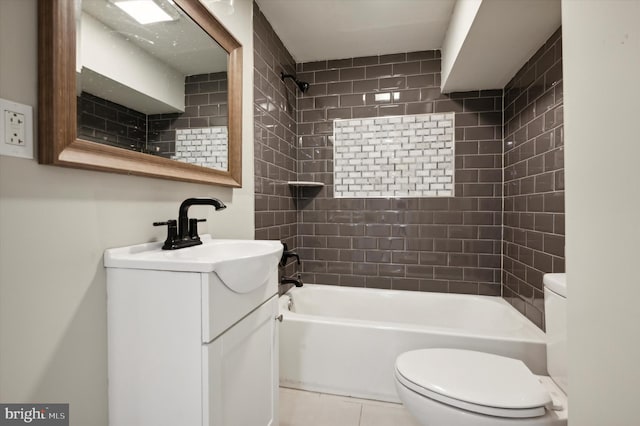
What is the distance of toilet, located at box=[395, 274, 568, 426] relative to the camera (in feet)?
3.95

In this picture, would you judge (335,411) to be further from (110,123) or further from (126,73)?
(126,73)

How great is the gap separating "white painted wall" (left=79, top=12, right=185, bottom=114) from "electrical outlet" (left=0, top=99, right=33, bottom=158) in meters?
0.20

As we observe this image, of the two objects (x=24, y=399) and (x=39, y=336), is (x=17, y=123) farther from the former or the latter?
(x=24, y=399)

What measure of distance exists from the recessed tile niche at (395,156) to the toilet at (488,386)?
1.33 meters

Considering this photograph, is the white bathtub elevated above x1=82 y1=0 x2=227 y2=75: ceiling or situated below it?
below

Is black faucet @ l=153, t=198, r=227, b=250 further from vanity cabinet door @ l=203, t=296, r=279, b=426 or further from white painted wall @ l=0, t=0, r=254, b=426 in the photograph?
vanity cabinet door @ l=203, t=296, r=279, b=426

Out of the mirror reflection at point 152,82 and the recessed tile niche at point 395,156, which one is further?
the recessed tile niche at point 395,156

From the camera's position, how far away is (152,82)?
48.9 inches

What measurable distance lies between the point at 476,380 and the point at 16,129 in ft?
5.97

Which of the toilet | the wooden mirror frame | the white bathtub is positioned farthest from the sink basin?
the white bathtub

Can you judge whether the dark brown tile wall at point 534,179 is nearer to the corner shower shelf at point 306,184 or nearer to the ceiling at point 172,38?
the corner shower shelf at point 306,184

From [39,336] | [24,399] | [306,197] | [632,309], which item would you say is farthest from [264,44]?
[632,309]

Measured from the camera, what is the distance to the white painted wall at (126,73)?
97 centimetres

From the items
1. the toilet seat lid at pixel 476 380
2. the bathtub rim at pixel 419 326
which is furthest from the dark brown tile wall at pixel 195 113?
the toilet seat lid at pixel 476 380
